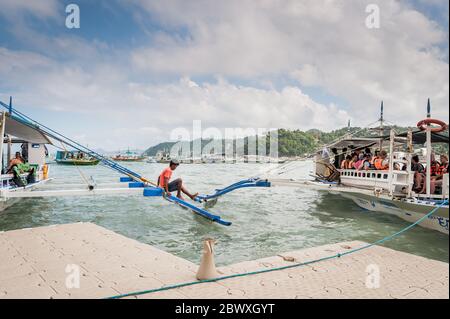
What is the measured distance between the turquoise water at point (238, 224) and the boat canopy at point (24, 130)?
3.35 meters

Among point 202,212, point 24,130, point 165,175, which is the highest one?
point 24,130

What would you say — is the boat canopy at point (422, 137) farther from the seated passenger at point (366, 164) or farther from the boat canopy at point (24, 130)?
the boat canopy at point (24, 130)

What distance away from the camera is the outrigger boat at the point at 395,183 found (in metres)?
9.57

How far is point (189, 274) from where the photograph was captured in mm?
4961

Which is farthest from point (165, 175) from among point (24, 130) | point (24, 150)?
point (24, 150)

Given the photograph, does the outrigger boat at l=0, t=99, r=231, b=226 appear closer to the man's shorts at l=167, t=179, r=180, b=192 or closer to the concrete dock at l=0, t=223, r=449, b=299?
the man's shorts at l=167, t=179, r=180, b=192

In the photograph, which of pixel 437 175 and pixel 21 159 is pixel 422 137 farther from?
pixel 21 159

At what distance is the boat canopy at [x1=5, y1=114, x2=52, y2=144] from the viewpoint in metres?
11.5

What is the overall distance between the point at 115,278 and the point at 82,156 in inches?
2152

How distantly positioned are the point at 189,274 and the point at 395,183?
Answer: 9.17 metres

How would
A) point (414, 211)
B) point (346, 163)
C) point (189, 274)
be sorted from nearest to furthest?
point (189, 274), point (414, 211), point (346, 163)

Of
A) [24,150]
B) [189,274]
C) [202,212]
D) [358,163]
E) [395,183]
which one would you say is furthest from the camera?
[24,150]
